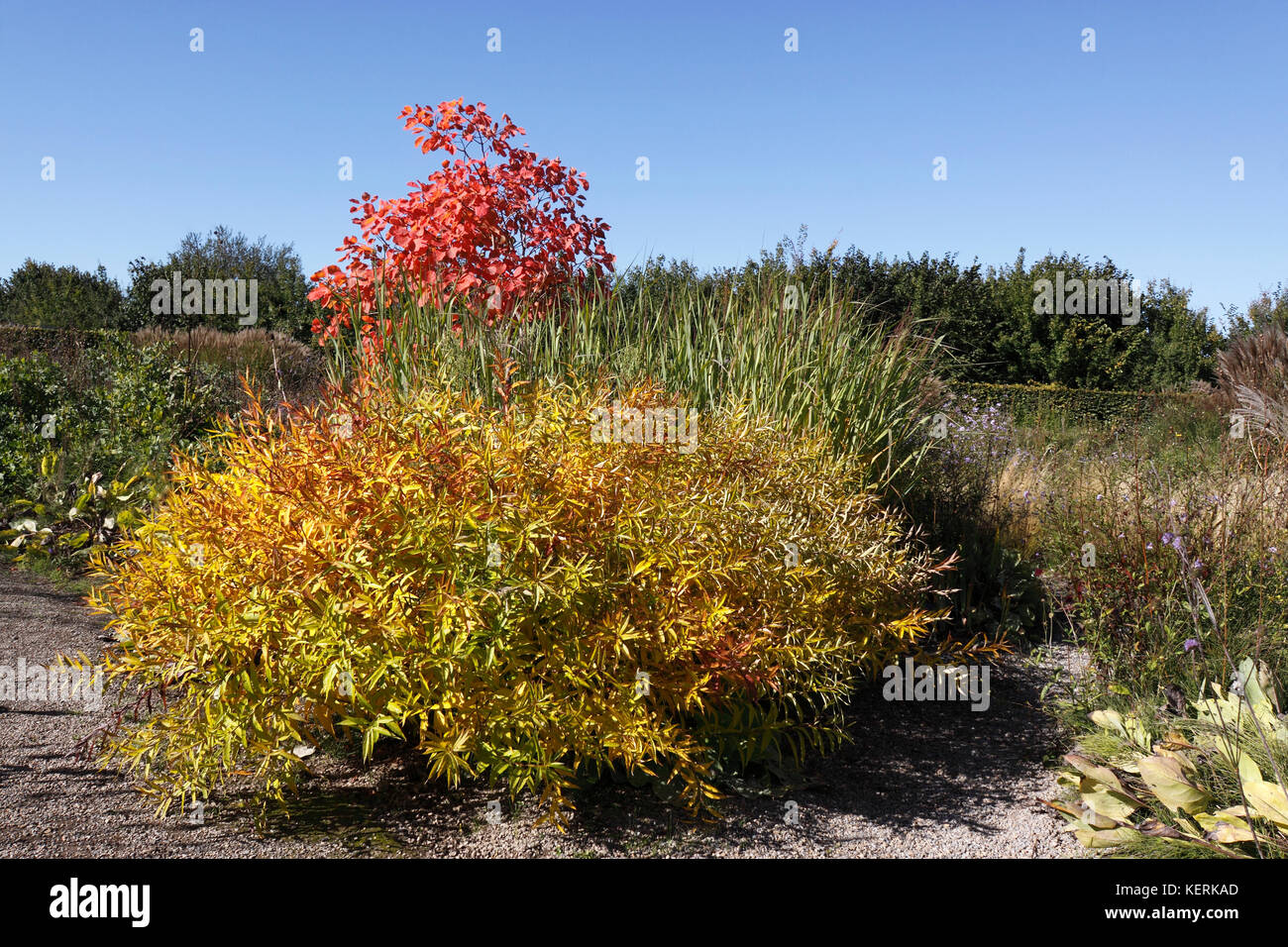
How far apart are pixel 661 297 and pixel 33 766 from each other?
170 inches

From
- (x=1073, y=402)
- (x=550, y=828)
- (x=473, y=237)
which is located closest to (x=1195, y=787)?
(x=550, y=828)

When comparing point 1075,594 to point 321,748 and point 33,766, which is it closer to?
point 321,748

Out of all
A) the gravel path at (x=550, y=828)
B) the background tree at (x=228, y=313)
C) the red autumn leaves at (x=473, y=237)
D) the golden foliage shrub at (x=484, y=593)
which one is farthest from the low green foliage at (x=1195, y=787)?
the background tree at (x=228, y=313)

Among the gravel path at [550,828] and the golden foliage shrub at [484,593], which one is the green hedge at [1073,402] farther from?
the golden foliage shrub at [484,593]

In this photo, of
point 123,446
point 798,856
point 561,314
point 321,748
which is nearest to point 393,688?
point 321,748

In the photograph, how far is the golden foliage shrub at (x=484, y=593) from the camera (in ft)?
9.98

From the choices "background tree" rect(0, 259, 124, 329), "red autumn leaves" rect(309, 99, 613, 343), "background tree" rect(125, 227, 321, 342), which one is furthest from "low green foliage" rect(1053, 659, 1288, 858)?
"background tree" rect(0, 259, 124, 329)

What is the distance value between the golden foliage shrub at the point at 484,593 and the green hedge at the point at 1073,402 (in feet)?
34.3

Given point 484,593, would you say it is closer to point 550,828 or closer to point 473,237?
point 550,828

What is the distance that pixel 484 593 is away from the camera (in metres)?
2.99

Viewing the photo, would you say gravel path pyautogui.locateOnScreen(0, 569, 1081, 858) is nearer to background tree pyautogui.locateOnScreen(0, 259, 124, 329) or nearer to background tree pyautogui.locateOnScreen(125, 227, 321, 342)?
background tree pyautogui.locateOnScreen(125, 227, 321, 342)

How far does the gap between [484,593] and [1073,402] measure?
51.3ft

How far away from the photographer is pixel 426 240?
237 inches

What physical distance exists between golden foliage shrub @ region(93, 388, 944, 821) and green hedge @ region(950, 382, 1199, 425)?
34.3ft
